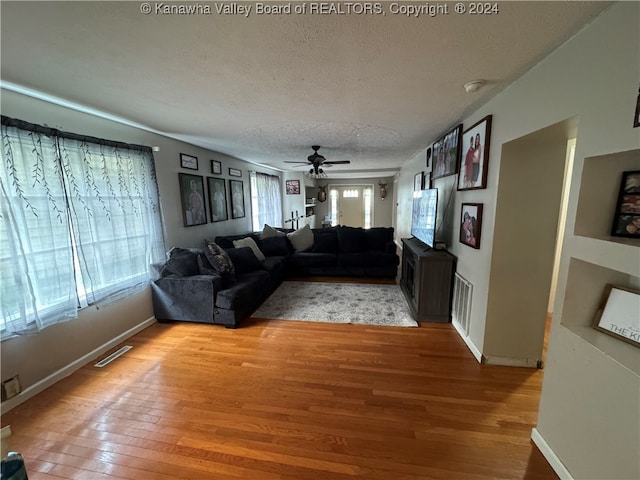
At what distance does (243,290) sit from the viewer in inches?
116

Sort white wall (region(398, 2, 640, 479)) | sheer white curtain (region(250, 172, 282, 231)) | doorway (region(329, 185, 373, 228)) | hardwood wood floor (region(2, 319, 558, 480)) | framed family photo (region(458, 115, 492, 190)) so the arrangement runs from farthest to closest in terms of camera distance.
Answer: doorway (region(329, 185, 373, 228))
sheer white curtain (region(250, 172, 282, 231))
framed family photo (region(458, 115, 492, 190))
hardwood wood floor (region(2, 319, 558, 480))
white wall (region(398, 2, 640, 479))

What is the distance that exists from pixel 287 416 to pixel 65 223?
92.7 inches

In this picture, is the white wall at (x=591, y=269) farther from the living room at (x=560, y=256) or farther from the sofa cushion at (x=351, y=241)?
the sofa cushion at (x=351, y=241)

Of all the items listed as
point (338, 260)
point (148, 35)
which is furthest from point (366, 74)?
point (338, 260)

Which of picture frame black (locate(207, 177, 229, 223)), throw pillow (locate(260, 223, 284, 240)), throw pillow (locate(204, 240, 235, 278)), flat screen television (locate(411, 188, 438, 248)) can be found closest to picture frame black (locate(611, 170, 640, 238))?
flat screen television (locate(411, 188, 438, 248))

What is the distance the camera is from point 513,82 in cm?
171

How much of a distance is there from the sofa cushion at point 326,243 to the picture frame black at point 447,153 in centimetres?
209

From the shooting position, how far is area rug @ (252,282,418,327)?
9.82ft

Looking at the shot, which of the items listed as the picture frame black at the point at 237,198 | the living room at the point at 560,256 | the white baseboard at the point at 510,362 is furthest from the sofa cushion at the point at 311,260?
the white baseboard at the point at 510,362

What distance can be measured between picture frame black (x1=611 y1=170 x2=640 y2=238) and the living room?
0.03 m

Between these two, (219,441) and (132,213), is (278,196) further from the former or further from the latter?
(219,441)

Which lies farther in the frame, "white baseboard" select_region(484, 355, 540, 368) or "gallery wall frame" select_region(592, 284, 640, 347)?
"white baseboard" select_region(484, 355, 540, 368)

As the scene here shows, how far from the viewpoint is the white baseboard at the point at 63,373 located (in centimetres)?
174

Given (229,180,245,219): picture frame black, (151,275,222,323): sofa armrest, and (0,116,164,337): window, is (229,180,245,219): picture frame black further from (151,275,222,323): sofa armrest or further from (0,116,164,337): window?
(151,275,222,323): sofa armrest
